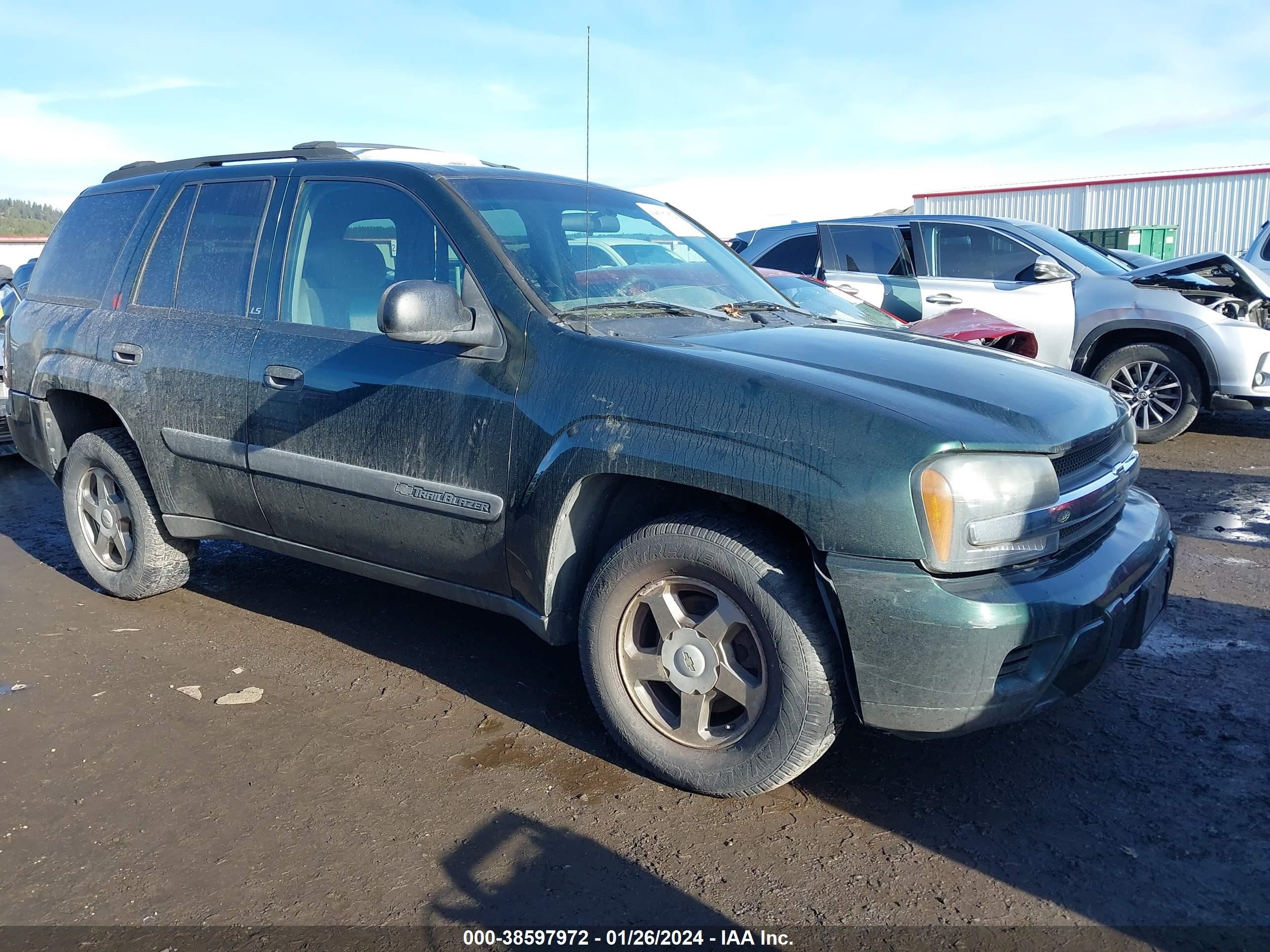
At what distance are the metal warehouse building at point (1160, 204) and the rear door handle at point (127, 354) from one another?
23.7 m

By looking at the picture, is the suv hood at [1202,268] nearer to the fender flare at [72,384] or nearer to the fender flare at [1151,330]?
the fender flare at [1151,330]

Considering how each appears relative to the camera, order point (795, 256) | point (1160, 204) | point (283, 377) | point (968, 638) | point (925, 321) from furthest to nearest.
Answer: point (1160, 204) → point (795, 256) → point (925, 321) → point (283, 377) → point (968, 638)

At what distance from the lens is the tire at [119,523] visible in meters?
4.51

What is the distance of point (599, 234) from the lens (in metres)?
3.82

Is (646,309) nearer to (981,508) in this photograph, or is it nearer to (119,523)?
(981,508)

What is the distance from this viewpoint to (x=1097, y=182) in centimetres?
2827

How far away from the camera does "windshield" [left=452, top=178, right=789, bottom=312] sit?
3.42 metres

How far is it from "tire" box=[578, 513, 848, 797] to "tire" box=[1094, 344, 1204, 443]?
5.89 metres

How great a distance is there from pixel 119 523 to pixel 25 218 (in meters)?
45.0

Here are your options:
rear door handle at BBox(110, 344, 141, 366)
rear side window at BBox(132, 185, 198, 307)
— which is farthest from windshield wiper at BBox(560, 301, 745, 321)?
rear door handle at BBox(110, 344, 141, 366)

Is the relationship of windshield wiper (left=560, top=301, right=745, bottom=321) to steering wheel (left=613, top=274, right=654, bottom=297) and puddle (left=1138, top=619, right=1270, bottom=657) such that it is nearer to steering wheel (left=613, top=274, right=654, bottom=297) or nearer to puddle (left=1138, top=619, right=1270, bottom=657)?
steering wheel (left=613, top=274, right=654, bottom=297)

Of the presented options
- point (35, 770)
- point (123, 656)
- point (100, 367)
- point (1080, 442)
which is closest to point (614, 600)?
point (1080, 442)

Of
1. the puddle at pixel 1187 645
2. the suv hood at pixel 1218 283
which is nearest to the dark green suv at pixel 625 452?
the puddle at pixel 1187 645

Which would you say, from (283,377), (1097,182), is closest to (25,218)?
(1097,182)
